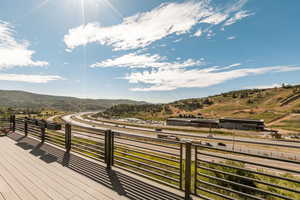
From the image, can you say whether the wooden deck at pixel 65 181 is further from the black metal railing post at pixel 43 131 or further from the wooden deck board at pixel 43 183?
the black metal railing post at pixel 43 131

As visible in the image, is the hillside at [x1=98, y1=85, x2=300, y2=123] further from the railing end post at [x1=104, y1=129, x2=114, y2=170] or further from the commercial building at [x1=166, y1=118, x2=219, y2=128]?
the railing end post at [x1=104, y1=129, x2=114, y2=170]

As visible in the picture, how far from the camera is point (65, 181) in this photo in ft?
11.5

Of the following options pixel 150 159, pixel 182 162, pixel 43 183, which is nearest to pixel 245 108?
pixel 182 162

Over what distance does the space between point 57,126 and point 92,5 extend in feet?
25.7

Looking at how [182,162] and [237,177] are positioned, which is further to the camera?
[237,177]

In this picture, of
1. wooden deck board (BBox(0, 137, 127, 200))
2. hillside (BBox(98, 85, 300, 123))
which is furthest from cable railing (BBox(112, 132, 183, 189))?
hillside (BBox(98, 85, 300, 123))

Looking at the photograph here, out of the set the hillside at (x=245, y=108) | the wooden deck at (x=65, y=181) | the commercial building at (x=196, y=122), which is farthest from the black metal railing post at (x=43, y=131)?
the hillside at (x=245, y=108)

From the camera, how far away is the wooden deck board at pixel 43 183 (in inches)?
116

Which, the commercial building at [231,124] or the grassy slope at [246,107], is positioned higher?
the grassy slope at [246,107]

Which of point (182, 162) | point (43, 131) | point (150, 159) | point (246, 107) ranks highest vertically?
point (43, 131)

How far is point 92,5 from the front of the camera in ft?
30.5

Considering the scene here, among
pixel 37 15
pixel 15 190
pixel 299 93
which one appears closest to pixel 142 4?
pixel 37 15

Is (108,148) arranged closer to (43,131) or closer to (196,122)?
(43,131)

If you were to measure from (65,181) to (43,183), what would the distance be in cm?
46
